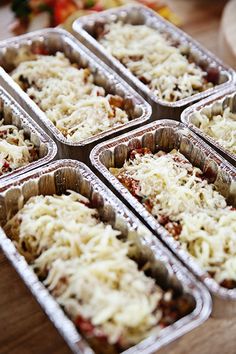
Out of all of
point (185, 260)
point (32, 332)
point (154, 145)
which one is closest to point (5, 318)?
point (32, 332)

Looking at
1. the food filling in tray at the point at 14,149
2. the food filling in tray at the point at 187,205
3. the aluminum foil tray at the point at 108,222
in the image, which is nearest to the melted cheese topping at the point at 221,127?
the food filling in tray at the point at 187,205

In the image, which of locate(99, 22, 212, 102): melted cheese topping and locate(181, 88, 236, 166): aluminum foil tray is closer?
locate(181, 88, 236, 166): aluminum foil tray

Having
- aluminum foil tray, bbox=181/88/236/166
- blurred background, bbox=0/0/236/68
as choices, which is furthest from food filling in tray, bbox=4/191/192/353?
blurred background, bbox=0/0/236/68

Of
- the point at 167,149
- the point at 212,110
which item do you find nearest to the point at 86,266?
the point at 167,149

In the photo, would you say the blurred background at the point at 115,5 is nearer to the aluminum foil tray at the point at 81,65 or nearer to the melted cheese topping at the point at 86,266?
the aluminum foil tray at the point at 81,65

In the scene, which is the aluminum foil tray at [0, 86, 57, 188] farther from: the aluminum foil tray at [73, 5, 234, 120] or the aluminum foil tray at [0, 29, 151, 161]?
the aluminum foil tray at [73, 5, 234, 120]

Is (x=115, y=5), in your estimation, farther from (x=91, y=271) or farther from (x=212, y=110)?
(x=91, y=271)

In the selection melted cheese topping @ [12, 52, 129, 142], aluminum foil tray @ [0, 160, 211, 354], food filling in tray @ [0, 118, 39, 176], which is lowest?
aluminum foil tray @ [0, 160, 211, 354]

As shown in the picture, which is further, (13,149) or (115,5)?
(115,5)
